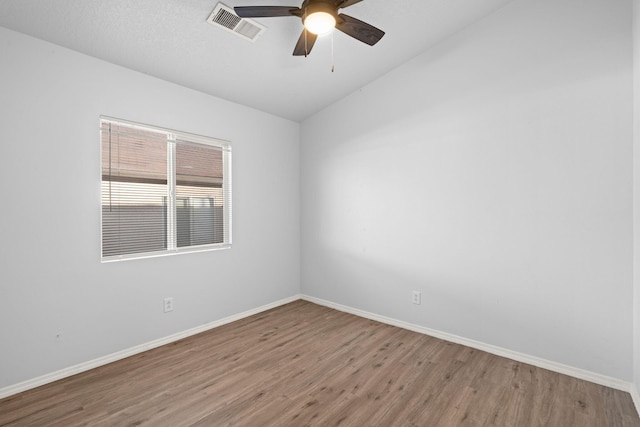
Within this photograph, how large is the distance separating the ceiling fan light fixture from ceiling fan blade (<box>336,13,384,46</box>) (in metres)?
0.08

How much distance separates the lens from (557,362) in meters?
2.59

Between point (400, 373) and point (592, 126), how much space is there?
8.17 feet

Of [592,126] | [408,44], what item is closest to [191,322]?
[408,44]

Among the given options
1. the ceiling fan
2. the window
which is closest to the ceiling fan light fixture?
the ceiling fan

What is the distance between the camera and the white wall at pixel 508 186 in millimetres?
2400

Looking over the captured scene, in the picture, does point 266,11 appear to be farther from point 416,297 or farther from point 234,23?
point 416,297

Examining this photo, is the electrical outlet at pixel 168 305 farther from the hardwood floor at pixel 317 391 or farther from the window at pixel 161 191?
the window at pixel 161 191

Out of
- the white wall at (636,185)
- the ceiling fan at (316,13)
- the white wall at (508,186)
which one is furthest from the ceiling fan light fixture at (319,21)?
the white wall at (636,185)

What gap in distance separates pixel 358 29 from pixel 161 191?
2.33 meters

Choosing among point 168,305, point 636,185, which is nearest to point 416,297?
point 636,185

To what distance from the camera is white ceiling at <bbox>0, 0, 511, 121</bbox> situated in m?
2.18

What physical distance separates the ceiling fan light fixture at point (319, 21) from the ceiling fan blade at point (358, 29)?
79 millimetres

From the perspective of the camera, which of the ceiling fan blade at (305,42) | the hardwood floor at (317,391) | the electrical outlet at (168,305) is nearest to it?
the hardwood floor at (317,391)

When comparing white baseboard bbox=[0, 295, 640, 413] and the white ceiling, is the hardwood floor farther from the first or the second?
the white ceiling
